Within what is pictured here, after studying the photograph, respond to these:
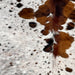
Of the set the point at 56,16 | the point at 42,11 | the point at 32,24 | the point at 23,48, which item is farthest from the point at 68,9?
the point at 23,48

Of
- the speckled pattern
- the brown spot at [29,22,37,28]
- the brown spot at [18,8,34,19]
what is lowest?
the speckled pattern

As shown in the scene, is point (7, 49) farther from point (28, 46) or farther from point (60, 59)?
point (60, 59)

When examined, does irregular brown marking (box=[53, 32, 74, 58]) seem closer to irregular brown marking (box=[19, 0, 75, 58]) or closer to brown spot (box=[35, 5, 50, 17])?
irregular brown marking (box=[19, 0, 75, 58])

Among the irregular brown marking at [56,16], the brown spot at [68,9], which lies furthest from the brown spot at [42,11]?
the brown spot at [68,9]

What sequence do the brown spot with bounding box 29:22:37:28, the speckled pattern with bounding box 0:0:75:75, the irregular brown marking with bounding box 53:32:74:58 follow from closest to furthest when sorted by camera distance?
the speckled pattern with bounding box 0:0:75:75, the irregular brown marking with bounding box 53:32:74:58, the brown spot with bounding box 29:22:37:28

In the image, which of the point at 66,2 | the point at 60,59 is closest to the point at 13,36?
the point at 60,59

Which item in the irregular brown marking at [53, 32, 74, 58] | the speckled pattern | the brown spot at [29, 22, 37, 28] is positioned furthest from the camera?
the brown spot at [29, 22, 37, 28]

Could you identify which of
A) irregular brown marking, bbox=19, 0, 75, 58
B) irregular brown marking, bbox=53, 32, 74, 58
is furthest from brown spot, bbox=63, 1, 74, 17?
irregular brown marking, bbox=53, 32, 74, 58
